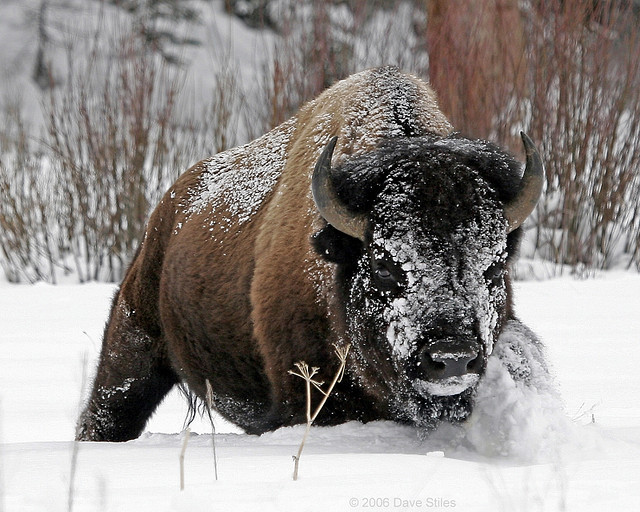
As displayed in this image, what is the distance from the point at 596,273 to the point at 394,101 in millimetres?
5756

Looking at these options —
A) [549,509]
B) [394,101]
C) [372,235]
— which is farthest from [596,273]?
[549,509]

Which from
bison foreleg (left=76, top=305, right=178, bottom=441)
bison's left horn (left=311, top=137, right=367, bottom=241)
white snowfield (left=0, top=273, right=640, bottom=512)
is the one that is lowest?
bison foreleg (left=76, top=305, right=178, bottom=441)

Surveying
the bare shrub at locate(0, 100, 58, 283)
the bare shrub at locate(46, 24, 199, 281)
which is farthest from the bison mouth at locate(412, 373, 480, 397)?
the bare shrub at locate(0, 100, 58, 283)

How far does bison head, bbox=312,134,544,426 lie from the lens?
297 cm

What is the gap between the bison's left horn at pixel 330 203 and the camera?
3.19 metres

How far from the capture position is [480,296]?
3.05m

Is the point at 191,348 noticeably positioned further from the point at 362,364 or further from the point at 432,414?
the point at 432,414

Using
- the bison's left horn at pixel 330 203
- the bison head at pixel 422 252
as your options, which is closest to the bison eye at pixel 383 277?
the bison head at pixel 422 252

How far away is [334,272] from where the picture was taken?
11.5ft

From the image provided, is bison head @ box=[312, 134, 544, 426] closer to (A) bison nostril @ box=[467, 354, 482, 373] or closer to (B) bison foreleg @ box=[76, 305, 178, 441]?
(A) bison nostril @ box=[467, 354, 482, 373]

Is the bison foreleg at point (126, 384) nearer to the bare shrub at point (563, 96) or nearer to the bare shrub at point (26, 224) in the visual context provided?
the bare shrub at point (563, 96)

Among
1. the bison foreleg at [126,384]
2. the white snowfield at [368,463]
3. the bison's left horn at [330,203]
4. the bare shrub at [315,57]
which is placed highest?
the bison's left horn at [330,203]

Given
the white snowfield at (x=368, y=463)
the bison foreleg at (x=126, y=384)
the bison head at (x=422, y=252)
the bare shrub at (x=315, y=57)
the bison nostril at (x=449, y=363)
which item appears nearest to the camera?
the white snowfield at (x=368, y=463)

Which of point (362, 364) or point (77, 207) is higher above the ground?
point (362, 364)
